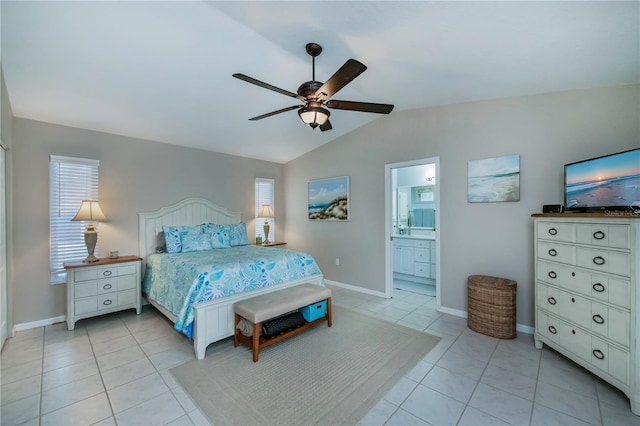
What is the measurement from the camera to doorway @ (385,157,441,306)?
14.4 ft

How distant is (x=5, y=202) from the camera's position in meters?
2.86

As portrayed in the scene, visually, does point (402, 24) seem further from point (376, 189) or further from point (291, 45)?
point (376, 189)

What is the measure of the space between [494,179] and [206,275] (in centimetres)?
348

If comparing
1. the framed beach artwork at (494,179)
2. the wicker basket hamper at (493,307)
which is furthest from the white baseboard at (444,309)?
the framed beach artwork at (494,179)

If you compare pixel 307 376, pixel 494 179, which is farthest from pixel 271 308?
pixel 494 179

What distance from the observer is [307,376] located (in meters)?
2.31

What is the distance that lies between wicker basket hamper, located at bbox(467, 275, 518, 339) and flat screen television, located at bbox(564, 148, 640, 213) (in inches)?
40.6

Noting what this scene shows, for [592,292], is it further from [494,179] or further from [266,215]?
Result: [266,215]

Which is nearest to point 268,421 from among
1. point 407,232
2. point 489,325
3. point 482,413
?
point 482,413

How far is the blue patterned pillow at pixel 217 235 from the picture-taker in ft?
14.2

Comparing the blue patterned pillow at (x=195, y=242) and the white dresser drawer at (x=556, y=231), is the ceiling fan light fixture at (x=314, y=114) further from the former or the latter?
the blue patterned pillow at (x=195, y=242)

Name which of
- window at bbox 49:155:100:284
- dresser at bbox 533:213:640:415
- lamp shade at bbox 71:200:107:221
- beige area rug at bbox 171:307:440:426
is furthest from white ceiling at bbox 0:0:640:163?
beige area rug at bbox 171:307:440:426

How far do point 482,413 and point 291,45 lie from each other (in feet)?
10.8

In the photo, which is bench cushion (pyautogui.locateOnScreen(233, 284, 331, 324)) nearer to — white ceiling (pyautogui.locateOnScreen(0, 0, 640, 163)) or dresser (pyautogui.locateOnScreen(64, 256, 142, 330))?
dresser (pyautogui.locateOnScreen(64, 256, 142, 330))
